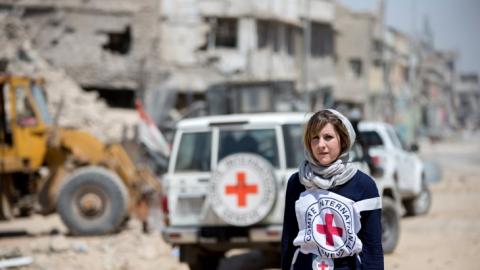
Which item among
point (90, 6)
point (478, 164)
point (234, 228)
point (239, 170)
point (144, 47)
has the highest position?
point (90, 6)

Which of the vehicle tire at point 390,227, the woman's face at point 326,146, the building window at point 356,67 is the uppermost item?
the building window at point 356,67

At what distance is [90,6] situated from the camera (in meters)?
A: 32.0

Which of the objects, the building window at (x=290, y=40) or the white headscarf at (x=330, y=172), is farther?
the building window at (x=290, y=40)

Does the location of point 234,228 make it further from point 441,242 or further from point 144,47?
point 144,47

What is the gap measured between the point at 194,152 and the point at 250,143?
2.27ft

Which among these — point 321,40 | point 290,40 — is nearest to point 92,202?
point 290,40

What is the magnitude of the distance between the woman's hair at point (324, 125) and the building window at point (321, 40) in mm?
38889

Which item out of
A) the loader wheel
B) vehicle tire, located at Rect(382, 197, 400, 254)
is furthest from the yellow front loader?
vehicle tire, located at Rect(382, 197, 400, 254)

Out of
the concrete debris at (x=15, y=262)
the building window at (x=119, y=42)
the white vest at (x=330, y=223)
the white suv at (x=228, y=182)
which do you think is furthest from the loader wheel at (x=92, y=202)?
the building window at (x=119, y=42)

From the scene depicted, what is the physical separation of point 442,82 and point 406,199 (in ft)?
297

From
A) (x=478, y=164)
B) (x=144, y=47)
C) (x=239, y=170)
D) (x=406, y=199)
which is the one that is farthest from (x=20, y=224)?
(x=478, y=164)

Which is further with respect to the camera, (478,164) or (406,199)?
(478,164)

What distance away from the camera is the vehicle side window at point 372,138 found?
576 inches

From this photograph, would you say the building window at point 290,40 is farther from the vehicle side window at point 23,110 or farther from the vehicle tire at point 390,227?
the vehicle tire at point 390,227
